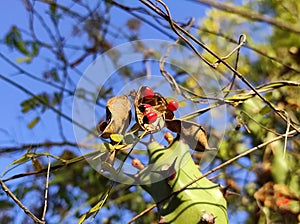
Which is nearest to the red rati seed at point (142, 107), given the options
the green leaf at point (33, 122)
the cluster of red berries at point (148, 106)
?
the cluster of red berries at point (148, 106)

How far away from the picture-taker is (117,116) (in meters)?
0.66

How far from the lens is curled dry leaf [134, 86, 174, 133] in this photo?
2.15ft

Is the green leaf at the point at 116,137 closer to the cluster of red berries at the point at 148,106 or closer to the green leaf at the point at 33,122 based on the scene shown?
the cluster of red berries at the point at 148,106

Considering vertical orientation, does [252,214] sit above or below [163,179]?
above

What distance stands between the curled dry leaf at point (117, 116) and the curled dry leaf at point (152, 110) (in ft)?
0.04

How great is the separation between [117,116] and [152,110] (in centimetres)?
4

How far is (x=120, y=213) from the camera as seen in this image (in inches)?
54.0

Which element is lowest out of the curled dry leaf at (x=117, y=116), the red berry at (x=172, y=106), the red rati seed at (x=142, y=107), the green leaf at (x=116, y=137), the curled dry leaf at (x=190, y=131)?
the green leaf at (x=116, y=137)

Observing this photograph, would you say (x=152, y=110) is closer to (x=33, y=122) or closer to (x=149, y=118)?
(x=149, y=118)

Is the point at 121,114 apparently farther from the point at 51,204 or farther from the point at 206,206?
the point at 51,204

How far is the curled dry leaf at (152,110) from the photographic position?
0.65m

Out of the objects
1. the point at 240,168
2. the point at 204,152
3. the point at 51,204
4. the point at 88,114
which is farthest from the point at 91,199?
the point at 204,152

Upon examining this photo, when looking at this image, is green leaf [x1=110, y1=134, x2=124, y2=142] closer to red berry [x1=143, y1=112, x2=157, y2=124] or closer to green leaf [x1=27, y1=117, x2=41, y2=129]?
red berry [x1=143, y1=112, x2=157, y2=124]

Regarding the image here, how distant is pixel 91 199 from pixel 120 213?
123 millimetres
